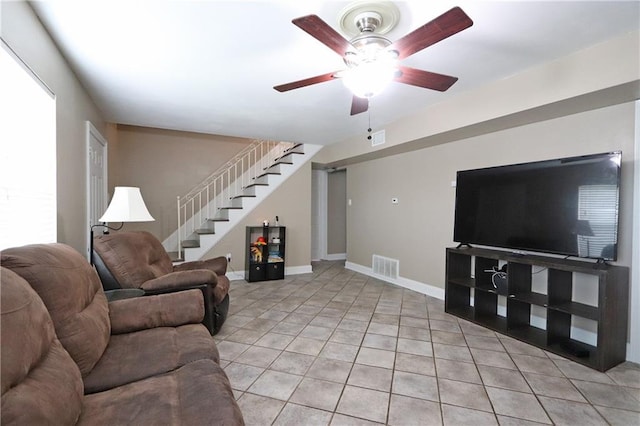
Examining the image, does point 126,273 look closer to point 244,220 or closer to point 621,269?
point 244,220

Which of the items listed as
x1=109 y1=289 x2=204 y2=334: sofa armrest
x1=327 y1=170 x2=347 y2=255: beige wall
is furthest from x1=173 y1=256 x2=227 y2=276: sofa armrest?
x1=327 y1=170 x2=347 y2=255: beige wall

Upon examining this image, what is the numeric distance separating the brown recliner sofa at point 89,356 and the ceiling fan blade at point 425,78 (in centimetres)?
206

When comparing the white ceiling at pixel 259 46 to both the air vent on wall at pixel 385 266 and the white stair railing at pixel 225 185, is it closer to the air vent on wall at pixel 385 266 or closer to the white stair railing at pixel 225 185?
the white stair railing at pixel 225 185

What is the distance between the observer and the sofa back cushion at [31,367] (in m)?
0.87

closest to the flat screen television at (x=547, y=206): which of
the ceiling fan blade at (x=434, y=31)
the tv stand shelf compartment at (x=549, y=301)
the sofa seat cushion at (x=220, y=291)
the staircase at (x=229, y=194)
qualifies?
the tv stand shelf compartment at (x=549, y=301)

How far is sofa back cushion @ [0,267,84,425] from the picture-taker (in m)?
0.87

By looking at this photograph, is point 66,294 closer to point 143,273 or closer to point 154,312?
point 154,312

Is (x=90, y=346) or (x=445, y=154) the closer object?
(x=90, y=346)

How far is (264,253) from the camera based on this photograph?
207 inches

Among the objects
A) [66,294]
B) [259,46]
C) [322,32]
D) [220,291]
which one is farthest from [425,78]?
[220,291]

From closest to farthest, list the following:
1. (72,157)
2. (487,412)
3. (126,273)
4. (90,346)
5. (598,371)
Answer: (90,346) → (487,412) → (598,371) → (126,273) → (72,157)

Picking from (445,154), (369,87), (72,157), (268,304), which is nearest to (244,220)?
(268,304)

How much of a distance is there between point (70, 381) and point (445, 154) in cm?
415

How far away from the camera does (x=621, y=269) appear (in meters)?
2.38
